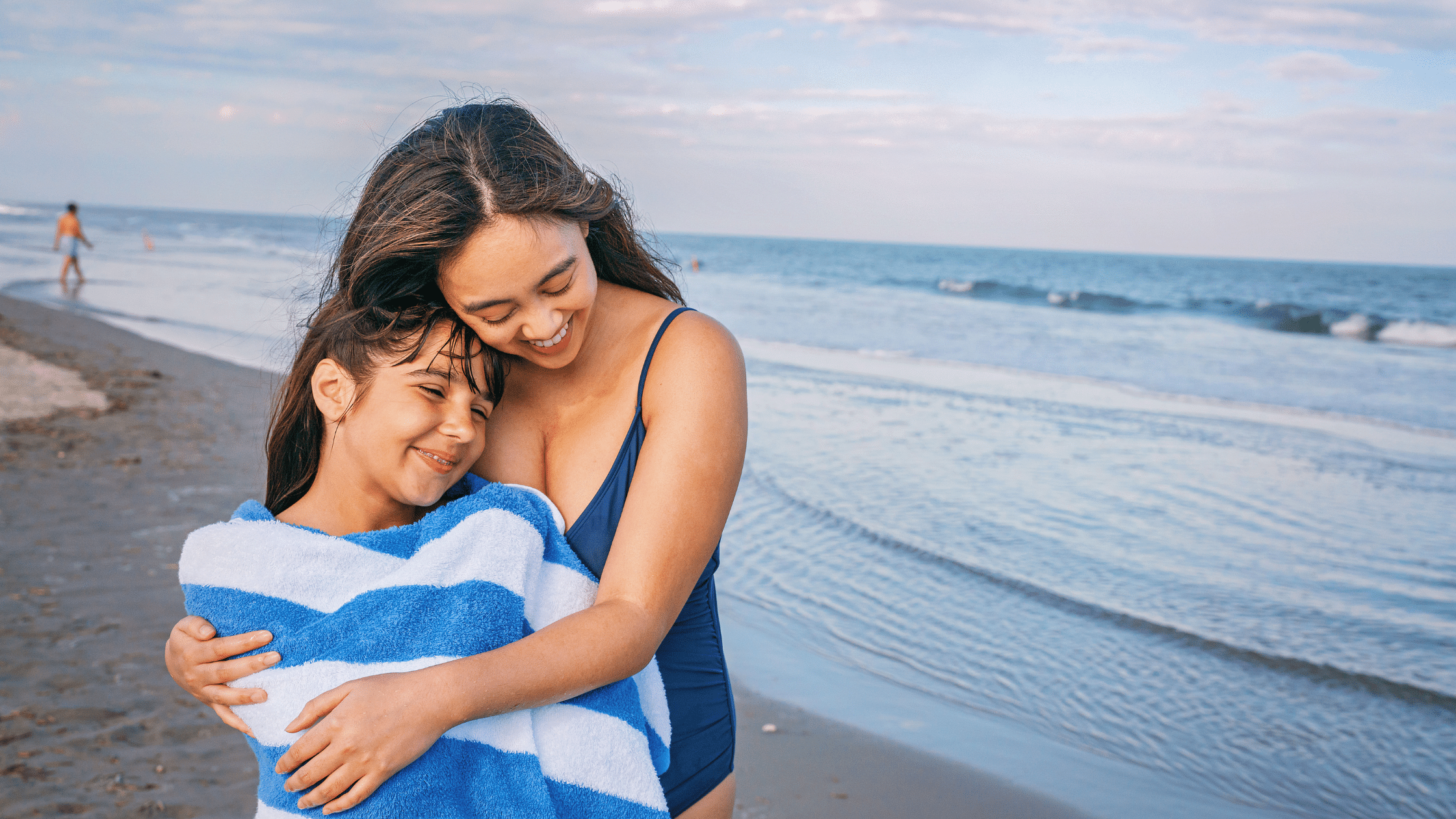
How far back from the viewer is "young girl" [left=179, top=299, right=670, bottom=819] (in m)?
1.41

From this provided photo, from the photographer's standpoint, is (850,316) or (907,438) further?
(850,316)

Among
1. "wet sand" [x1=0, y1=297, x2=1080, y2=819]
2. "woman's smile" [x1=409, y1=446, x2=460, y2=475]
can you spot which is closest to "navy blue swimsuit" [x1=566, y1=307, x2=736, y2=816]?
"woman's smile" [x1=409, y1=446, x2=460, y2=475]

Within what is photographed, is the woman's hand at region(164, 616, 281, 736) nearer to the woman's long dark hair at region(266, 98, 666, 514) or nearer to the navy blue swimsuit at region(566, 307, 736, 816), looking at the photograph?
the woman's long dark hair at region(266, 98, 666, 514)

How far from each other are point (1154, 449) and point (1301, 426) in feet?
9.11

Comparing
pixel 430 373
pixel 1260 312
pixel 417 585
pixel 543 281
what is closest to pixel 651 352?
pixel 543 281

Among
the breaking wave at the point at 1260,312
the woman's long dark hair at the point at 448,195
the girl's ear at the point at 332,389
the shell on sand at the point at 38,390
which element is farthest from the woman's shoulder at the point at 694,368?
the breaking wave at the point at 1260,312

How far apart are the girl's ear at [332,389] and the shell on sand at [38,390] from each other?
290 inches

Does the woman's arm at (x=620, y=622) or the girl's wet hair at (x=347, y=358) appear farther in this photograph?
the girl's wet hair at (x=347, y=358)

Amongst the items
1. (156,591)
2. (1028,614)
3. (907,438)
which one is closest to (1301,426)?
(907,438)

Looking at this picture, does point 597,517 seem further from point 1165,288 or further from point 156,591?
point 1165,288

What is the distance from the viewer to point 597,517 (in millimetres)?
1606

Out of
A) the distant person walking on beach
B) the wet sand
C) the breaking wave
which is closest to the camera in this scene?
the wet sand

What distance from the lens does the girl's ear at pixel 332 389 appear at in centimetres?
169

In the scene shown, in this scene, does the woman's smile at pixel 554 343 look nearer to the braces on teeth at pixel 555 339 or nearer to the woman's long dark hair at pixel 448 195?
the braces on teeth at pixel 555 339
